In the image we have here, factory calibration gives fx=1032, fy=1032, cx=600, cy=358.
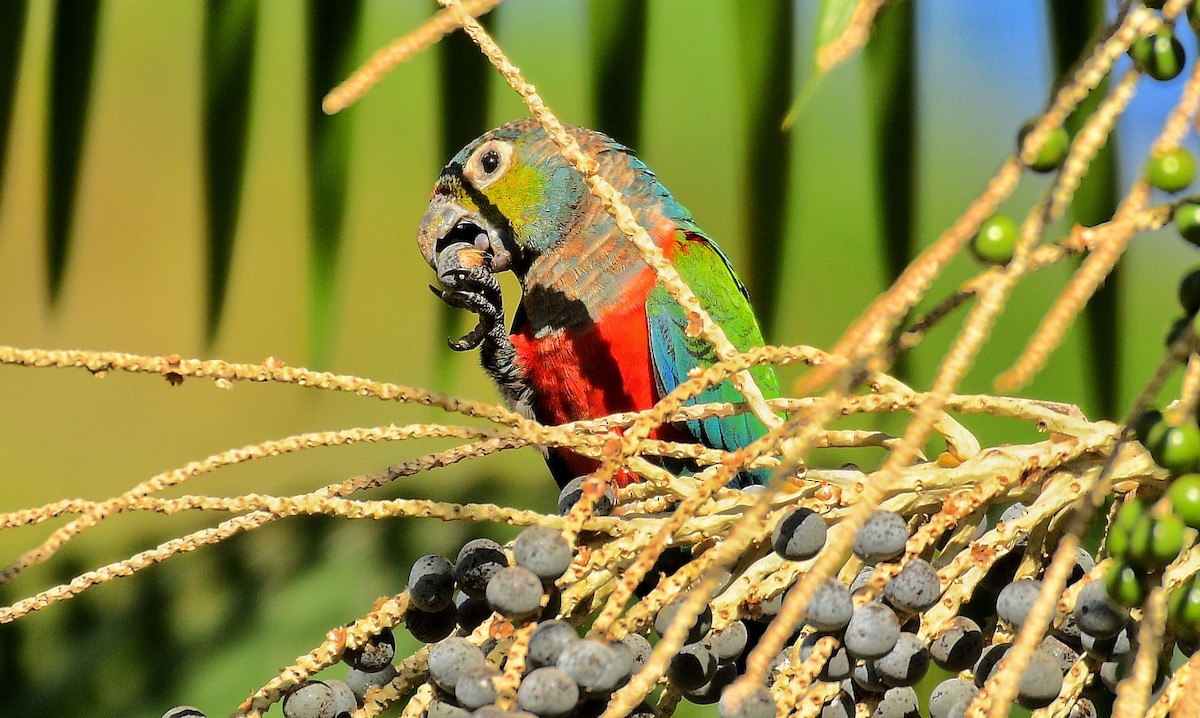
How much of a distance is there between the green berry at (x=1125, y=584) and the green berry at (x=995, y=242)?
5.4 inches

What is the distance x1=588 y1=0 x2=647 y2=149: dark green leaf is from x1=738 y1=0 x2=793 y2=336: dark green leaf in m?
0.13

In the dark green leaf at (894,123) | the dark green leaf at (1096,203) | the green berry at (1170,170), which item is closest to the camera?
the green berry at (1170,170)

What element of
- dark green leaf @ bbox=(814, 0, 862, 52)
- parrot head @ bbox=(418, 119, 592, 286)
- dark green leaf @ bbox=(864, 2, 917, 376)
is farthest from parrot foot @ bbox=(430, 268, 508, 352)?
dark green leaf @ bbox=(814, 0, 862, 52)

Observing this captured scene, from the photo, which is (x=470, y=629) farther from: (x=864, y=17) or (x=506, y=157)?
(x=506, y=157)

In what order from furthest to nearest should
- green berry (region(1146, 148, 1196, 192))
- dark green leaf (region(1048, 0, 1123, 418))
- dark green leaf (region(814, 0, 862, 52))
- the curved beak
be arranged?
1. the curved beak
2. dark green leaf (region(1048, 0, 1123, 418))
3. dark green leaf (region(814, 0, 862, 52))
4. green berry (region(1146, 148, 1196, 192))

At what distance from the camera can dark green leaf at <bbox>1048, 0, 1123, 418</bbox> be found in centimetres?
119

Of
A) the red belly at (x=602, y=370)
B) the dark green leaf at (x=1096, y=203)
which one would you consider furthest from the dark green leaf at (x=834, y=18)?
the red belly at (x=602, y=370)

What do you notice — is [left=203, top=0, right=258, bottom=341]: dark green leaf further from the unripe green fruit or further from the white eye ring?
the unripe green fruit

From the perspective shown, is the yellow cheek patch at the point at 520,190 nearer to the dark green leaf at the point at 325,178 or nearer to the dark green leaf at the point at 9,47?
the dark green leaf at the point at 325,178

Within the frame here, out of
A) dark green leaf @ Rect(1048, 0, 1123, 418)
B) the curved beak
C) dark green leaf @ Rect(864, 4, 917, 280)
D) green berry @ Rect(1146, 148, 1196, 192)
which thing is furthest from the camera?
the curved beak

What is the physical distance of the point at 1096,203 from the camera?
3.94 feet

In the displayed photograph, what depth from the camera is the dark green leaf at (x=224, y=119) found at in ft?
4.41

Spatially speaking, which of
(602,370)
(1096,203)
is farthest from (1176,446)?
(602,370)

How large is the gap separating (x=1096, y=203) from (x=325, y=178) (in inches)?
39.2
